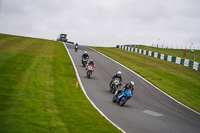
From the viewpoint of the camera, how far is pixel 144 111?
15508 mm

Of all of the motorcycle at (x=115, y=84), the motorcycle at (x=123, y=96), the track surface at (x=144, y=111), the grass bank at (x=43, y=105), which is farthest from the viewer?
the motorcycle at (x=115, y=84)

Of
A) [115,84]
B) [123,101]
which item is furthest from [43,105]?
[115,84]

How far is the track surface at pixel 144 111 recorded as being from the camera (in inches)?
497

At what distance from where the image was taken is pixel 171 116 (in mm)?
15383

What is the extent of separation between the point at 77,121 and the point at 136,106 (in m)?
6.09

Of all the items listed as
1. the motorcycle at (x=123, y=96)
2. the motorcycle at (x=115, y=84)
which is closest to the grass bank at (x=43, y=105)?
the motorcycle at (x=123, y=96)

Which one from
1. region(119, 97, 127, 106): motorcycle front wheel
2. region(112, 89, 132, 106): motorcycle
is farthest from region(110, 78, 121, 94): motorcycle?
region(119, 97, 127, 106): motorcycle front wheel

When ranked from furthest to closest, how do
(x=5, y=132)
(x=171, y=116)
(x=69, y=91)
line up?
(x=69, y=91), (x=171, y=116), (x=5, y=132)

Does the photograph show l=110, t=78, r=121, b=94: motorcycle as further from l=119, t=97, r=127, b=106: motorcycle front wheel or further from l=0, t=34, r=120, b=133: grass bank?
l=119, t=97, r=127, b=106: motorcycle front wheel

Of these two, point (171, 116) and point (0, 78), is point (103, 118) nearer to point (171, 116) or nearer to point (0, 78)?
point (171, 116)

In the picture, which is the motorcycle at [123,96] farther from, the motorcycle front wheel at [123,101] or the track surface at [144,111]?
the track surface at [144,111]

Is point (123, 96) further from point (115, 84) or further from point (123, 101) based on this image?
point (115, 84)

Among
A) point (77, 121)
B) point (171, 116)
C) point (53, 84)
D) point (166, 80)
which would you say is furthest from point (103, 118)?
point (166, 80)

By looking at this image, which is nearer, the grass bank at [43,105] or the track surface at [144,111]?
the grass bank at [43,105]
